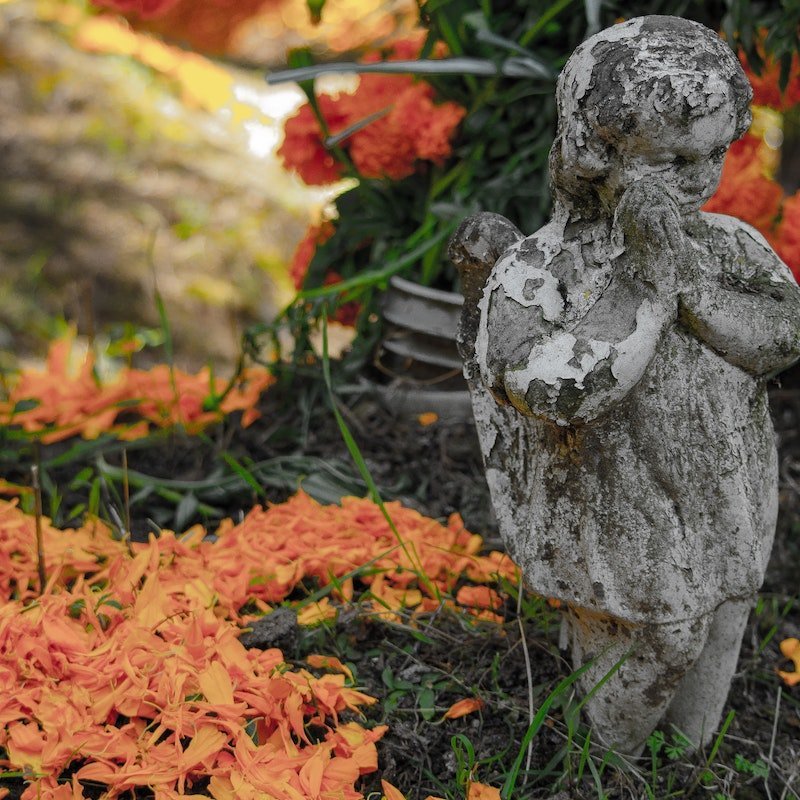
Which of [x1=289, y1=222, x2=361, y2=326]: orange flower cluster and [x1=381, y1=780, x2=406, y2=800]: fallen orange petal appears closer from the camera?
[x1=381, y1=780, x2=406, y2=800]: fallen orange petal

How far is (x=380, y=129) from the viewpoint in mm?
2889

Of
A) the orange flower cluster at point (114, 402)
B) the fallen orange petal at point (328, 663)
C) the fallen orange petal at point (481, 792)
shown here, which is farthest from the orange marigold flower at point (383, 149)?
the fallen orange petal at point (481, 792)

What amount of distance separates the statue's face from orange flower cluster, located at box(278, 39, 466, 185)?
4.63ft

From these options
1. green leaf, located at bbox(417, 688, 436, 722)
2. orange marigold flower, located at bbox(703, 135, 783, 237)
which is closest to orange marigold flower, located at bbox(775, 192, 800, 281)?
orange marigold flower, located at bbox(703, 135, 783, 237)

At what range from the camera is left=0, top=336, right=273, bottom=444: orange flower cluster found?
3008 mm

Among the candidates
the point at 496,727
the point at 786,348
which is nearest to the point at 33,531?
the point at 496,727

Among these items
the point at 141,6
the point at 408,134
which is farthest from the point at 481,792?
the point at 141,6

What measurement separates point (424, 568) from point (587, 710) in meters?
0.52

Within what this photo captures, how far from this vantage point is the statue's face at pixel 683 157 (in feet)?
4.64

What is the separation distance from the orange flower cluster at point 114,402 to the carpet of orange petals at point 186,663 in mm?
736

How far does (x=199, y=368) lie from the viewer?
484 cm

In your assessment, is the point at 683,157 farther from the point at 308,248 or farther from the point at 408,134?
the point at 308,248

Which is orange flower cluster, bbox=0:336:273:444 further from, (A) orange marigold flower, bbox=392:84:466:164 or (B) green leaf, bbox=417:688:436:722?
(B) green leaf, bbox=417:688:436:722

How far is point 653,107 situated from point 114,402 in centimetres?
213
